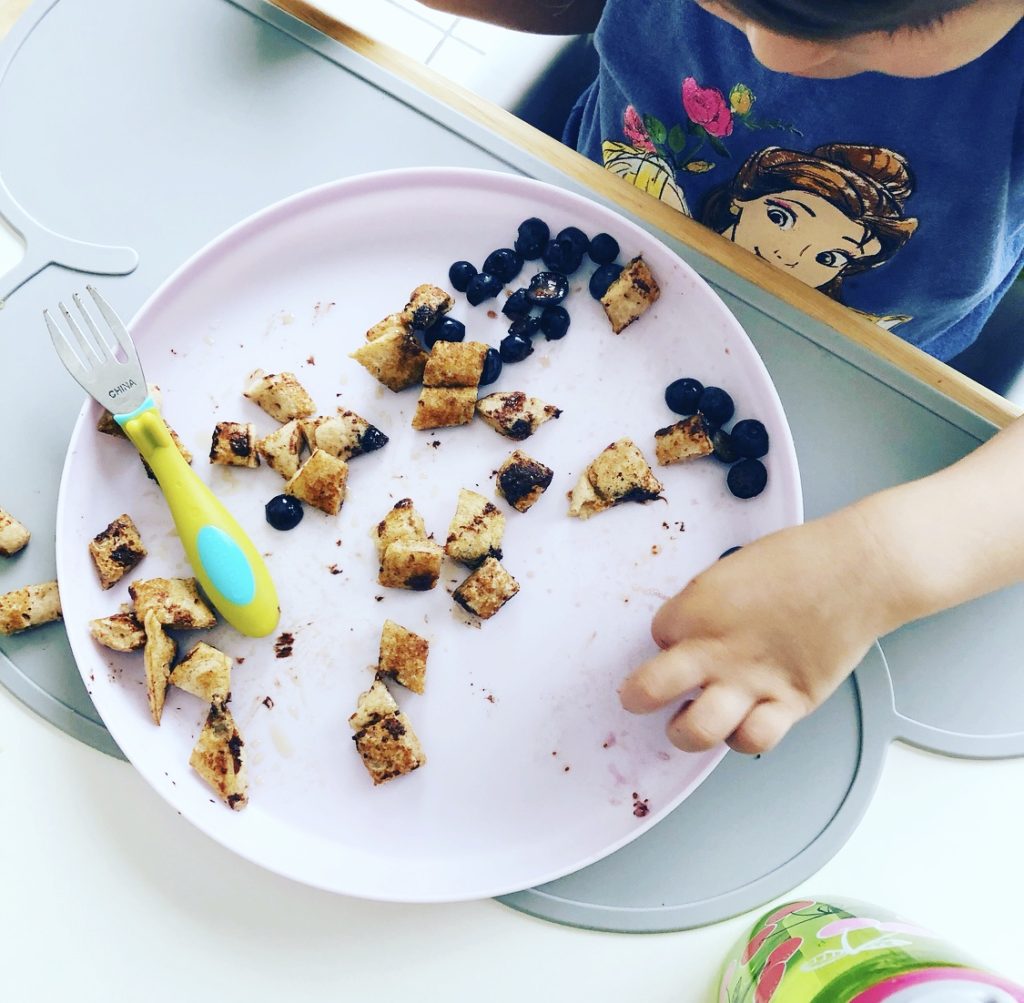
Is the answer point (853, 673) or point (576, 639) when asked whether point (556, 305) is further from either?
point (853, 673)

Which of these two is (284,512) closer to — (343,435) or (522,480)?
(343,435)

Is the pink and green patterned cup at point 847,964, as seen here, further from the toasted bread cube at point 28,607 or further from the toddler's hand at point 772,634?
the toasted bread cube at point 28,607

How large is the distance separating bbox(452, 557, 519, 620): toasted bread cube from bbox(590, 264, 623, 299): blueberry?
0.96 ft

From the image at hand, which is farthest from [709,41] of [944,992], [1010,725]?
[944,992]

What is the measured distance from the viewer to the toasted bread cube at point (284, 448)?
2.71 ft

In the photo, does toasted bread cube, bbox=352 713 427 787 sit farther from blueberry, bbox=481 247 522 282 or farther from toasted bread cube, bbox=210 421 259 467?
blueberry, bbox=481 247 522 282

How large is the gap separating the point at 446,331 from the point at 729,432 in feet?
0.98

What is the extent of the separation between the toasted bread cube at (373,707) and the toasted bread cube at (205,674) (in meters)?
0.13

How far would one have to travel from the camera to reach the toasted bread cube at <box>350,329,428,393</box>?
83cm

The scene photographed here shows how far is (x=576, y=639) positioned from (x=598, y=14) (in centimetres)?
81

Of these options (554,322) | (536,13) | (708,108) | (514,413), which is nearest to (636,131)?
(708,108)

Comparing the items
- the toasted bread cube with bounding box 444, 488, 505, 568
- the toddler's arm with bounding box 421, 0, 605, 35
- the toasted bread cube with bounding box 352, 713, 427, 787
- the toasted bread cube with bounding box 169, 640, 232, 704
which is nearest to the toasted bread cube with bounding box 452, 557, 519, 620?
the toasted bread cube with bounding box 444, 488, 505, 568

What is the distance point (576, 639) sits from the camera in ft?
2.66

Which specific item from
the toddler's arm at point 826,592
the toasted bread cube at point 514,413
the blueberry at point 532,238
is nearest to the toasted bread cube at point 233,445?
the toasted bread cube at point 514,413
